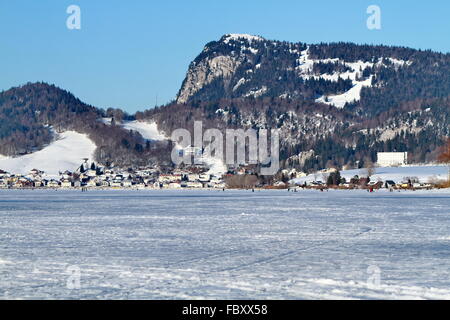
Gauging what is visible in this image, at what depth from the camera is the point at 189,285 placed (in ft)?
60.8

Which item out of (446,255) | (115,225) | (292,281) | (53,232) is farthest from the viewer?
(115,225)

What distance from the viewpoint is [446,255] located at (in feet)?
80.6

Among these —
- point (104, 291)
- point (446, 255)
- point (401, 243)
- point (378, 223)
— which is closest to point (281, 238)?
point (401, 243)

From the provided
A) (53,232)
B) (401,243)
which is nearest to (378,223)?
(401,243)

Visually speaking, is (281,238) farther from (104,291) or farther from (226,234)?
(104,291)

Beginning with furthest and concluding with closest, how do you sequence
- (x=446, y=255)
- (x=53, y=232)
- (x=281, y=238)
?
(x=53, y=232), (x=281, y=238), (x=446, y=255)

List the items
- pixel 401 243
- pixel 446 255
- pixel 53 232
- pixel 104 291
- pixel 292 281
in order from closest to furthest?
1. pixel 104 291
2. pixel 292 281
3. pixel 446 255
4. pixel 401 243
5. pixel 53 232

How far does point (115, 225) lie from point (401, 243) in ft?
56.4

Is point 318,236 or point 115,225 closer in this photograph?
point 318,236
